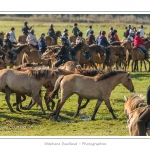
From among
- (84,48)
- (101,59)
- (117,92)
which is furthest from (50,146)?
(101,59)

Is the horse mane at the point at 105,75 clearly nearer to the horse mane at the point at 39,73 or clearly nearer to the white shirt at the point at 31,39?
the horse mane at the point at 39,73

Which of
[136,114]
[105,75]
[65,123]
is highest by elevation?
[105,75]

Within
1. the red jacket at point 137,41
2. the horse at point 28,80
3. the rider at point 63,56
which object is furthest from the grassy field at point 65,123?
the red jacket at point 137,41

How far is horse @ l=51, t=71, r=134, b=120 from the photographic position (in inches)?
522

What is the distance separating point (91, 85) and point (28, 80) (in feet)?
6.43

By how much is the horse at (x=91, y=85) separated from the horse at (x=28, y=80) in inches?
33.9

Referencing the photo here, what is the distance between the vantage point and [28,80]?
46.4ft

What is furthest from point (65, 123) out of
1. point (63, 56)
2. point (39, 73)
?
point (63, 56)

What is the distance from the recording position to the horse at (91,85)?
13250 millimetres

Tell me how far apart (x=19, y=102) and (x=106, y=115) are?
9.23ft

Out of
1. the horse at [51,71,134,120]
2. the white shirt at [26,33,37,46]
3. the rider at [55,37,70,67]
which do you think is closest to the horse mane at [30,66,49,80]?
the horse at [51,71,134,120]

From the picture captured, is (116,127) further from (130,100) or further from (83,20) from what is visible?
(83,20)

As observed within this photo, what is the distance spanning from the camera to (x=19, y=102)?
15.0 metres

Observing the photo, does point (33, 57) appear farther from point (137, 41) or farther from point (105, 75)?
point (105, 75)
